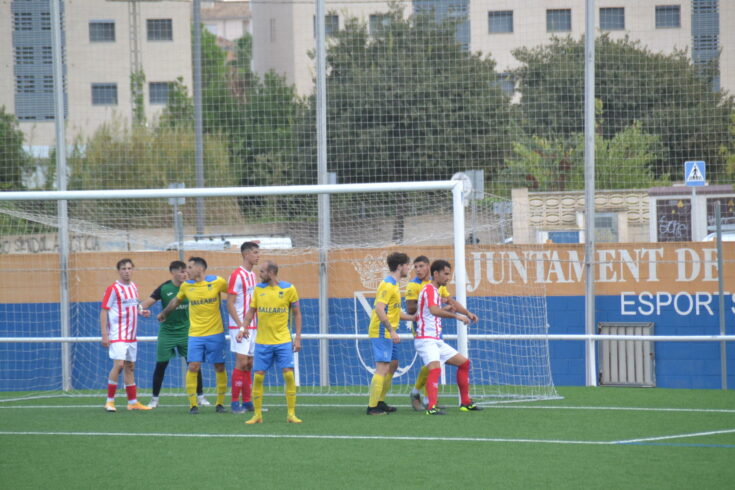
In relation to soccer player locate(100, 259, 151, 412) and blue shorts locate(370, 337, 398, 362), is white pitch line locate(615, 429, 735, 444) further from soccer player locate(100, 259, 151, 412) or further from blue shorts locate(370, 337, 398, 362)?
soccer player locate(100, 259, 151, 412)

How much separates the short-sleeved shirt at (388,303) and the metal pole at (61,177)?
6485 millimetres

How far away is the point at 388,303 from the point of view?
11023mm

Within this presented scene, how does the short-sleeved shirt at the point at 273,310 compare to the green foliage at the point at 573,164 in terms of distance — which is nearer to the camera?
the short-sleeved shirt at the point at 273,310

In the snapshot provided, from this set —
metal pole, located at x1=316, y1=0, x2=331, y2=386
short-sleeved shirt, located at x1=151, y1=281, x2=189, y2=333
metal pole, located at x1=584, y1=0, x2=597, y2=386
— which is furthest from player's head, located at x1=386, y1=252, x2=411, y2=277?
metal pole, located at x1=584, y1=0, x2=597, y2=386

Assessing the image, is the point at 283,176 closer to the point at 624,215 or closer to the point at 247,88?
the point at 247,88

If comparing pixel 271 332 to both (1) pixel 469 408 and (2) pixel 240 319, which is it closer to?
(2) pixel 240 319

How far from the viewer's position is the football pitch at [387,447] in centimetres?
759

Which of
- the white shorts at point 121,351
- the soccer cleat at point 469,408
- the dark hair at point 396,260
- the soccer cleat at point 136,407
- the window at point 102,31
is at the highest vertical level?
the window at point 102,31

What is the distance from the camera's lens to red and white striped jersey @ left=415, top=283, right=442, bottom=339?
11.1 m

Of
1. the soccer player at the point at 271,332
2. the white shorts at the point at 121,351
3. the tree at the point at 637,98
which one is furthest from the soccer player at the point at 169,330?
the tree at the point at 637,98

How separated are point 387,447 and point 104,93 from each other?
12.0 meters

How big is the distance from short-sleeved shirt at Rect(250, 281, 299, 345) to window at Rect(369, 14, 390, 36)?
276 inches

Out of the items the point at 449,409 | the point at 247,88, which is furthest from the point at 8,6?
the point at 449,409

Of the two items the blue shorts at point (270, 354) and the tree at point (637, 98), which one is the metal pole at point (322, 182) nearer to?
the tree at point (637, 98)
